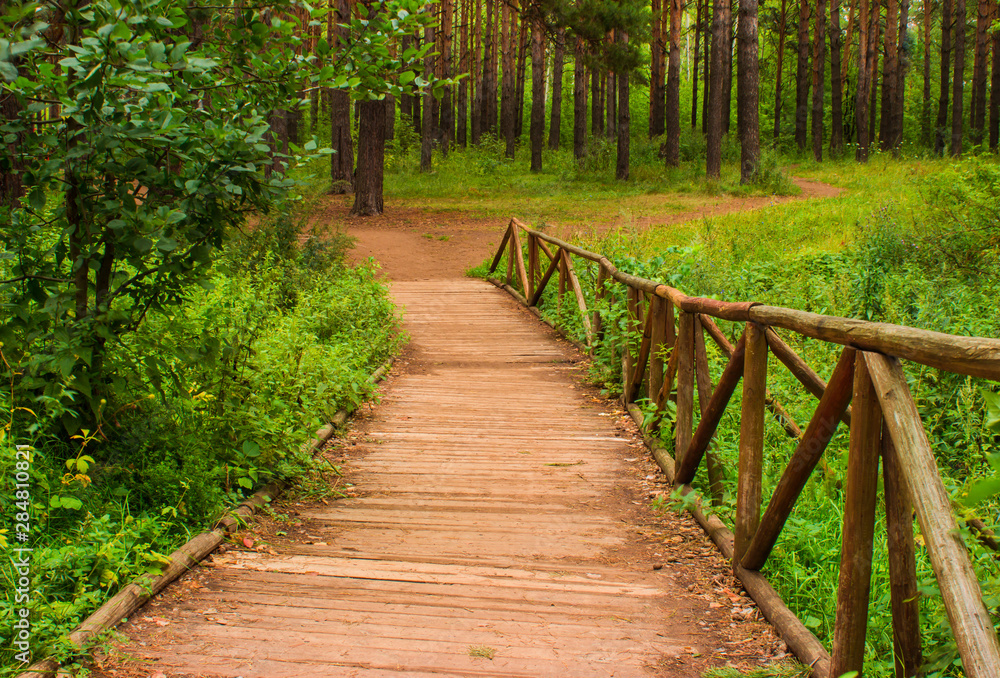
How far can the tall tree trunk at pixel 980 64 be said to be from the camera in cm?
2316

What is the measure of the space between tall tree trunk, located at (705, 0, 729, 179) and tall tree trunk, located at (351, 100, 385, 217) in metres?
9.11

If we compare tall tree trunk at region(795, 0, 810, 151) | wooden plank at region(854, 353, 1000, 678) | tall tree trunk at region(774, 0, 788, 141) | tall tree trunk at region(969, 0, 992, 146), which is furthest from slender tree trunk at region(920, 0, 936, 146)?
wooden plank at region(854, 353, 1000, 678)

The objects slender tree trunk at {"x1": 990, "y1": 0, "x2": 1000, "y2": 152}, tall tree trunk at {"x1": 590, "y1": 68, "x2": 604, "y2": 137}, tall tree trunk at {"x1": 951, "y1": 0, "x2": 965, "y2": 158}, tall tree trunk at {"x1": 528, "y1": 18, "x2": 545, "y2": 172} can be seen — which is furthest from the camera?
tall tree trunk at {"x1": 590, "y1": 68, "x2": 604, "y2": 137}

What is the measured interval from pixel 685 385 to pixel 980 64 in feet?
90.9

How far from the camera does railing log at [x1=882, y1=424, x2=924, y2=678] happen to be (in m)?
2.05

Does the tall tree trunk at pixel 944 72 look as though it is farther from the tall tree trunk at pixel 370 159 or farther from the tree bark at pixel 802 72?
the tall tree trunk at pixel 370 159

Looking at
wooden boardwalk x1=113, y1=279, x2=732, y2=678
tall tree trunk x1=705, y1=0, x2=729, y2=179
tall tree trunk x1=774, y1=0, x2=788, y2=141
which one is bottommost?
wooden boardwalk x1=113, y1=279, x2=732, y2=678

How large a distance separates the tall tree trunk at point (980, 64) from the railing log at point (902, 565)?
25972 millimetres

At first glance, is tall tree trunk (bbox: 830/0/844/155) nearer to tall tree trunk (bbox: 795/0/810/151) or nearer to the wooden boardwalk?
tall tree trunk (bbox: 795/0/810/151)

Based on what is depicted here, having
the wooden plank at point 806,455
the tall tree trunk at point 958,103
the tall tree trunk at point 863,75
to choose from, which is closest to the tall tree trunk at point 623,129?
the tall tree trunk at point 863,75

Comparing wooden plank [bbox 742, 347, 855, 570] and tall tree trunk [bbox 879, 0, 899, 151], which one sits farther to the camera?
tall tree trunk [bbox 879, 0, 899, 151]

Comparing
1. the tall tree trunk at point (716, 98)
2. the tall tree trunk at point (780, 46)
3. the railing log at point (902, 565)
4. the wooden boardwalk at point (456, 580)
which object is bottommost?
the wooden boardwalk at point (456, 580)

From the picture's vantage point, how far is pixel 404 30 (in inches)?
133

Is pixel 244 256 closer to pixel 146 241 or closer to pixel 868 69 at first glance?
pixel 146 241
